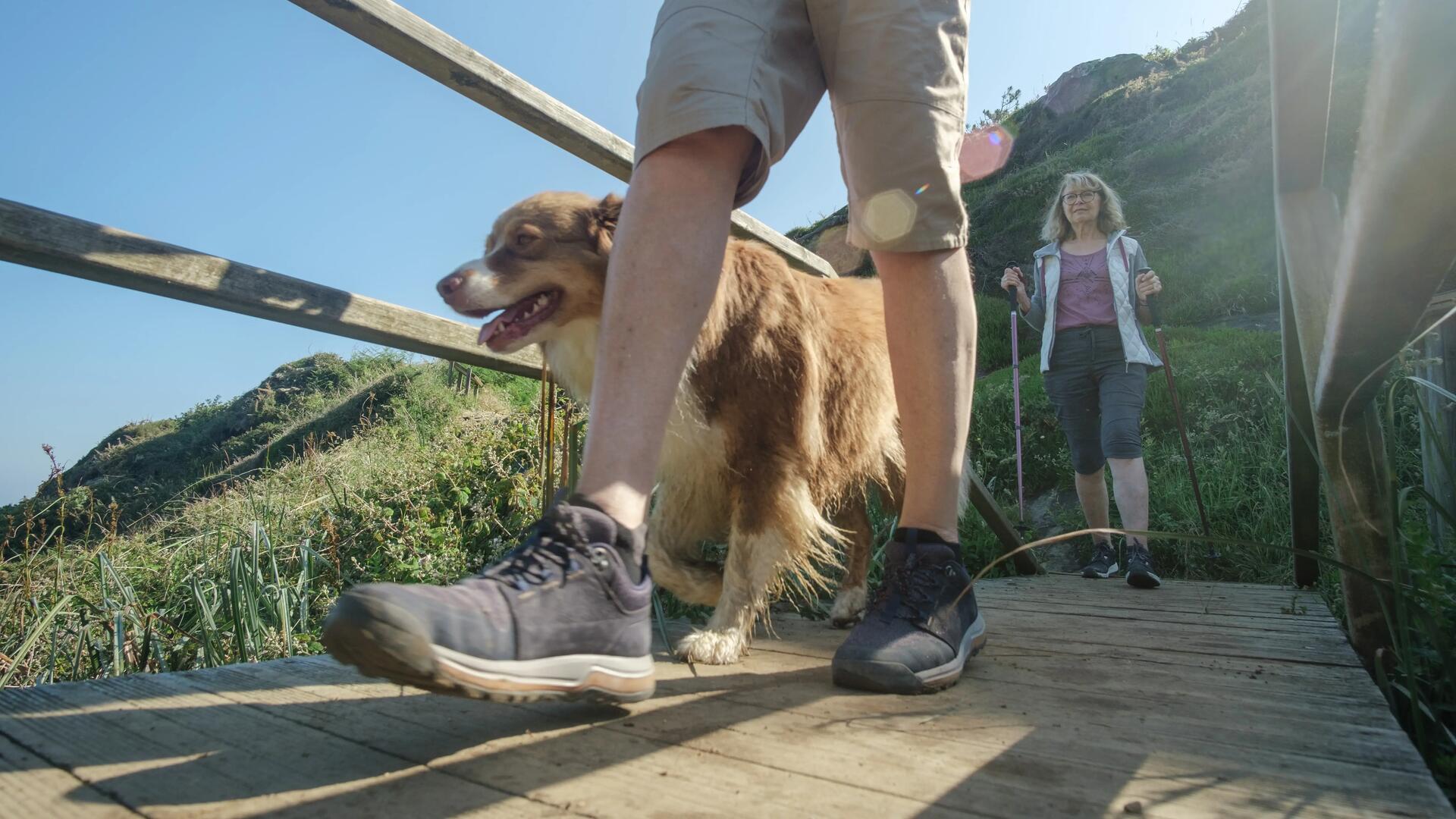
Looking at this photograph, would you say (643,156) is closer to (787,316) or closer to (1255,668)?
(787,316)

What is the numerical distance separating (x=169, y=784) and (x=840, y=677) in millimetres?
1059

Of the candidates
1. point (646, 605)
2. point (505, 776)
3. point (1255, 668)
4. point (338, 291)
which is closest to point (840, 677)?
point (646, 605)

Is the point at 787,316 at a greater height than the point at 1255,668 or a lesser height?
greater

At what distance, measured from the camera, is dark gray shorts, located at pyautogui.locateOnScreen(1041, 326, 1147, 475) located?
4.56m

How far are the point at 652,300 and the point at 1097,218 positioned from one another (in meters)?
4.89

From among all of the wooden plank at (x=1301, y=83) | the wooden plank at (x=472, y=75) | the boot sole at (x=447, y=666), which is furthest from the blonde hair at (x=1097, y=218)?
the boot sole at (x=447, y=666)

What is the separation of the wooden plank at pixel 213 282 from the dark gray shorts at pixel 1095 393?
3.46 metres

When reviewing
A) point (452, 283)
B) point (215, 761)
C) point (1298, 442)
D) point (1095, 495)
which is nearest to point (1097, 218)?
point (1095, 495)

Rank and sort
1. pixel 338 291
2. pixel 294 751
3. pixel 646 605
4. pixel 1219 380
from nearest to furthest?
pixel 294 751, pixel 646 605, pixel 338 291, pixel 1219 380

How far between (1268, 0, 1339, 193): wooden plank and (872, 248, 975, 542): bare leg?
648mm

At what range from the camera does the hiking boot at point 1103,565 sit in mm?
4277

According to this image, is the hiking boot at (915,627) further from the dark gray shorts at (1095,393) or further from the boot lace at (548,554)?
the dark gray shorts at (1095,393)

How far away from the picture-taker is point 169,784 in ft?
3.19

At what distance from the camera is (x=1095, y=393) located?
4887 mm
